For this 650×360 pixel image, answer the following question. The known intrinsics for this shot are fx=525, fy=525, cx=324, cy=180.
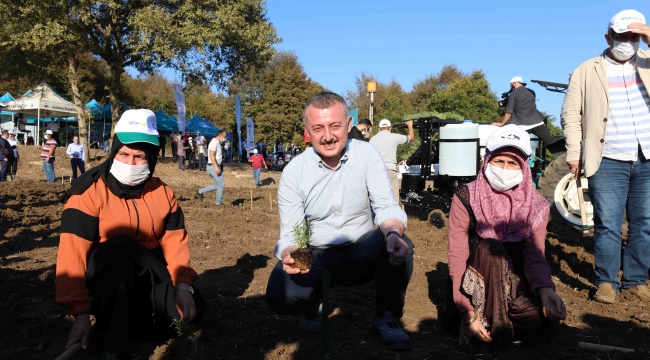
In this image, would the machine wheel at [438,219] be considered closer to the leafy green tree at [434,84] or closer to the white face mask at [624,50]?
the white face mask at [624,50]

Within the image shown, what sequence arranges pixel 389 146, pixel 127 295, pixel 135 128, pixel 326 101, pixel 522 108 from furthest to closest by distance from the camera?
1. pixel 389 146
2. pixel 522 108
3. pixel 326 101
4. pixel 135 128
5. pixel 127 295

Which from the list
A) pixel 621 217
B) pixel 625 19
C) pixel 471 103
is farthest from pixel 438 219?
pixel 471 103

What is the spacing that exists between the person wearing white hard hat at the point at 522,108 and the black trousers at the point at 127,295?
6.00 meters

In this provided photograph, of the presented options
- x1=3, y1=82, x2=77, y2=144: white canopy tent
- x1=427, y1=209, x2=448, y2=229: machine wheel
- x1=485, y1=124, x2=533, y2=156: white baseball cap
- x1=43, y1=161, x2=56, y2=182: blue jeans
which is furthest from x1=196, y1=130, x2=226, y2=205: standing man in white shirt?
x1=3, y1=82, x2=77, y2=144: white canopy tent

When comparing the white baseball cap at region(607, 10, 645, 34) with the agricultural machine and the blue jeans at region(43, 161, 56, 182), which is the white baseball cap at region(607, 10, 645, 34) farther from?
the blue jeans at region(43, 161, 56, 182)

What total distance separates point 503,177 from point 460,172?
4843mm

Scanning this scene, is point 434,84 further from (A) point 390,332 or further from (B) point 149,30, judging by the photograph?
(A) point 390,332

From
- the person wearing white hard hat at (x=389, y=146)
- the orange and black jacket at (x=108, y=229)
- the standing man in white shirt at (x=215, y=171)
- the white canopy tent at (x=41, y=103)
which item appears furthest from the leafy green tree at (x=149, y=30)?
the orange and black jacket at (x=108, y=229)

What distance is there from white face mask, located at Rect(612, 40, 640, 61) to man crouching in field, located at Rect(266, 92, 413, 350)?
2.45m

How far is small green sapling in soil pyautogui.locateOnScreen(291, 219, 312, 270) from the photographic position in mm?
3066

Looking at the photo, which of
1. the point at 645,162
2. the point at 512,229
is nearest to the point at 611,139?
the point at 645,162

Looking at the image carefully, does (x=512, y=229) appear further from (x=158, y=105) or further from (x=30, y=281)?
(x=158, y=105)

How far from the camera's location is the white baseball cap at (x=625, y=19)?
13.8ft

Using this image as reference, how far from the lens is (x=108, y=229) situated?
10.3 feet
